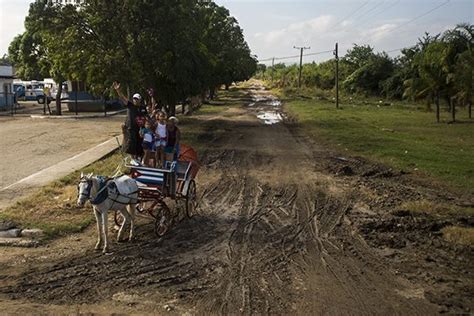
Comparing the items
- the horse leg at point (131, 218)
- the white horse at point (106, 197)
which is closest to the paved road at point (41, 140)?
the horse leg at point (131, 218)

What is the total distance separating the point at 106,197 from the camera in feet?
26.7

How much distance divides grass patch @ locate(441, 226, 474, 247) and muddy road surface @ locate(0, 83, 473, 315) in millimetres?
233

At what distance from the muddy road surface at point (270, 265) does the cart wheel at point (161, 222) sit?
0.14 meters

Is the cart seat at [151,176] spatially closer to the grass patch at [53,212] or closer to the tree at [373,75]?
the grass patch at [53,212]

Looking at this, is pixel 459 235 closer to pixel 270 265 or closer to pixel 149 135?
pixel 270 265

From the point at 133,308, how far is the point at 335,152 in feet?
46.2

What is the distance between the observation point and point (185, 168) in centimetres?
1041

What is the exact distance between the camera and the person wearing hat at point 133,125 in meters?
11.0

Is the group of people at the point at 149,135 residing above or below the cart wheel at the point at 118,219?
above

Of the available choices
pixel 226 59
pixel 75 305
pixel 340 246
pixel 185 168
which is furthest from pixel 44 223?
pixel 226 59

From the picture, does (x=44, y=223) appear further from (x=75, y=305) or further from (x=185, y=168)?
(x=75, y=305)

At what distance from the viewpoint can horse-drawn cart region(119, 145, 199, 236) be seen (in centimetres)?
909

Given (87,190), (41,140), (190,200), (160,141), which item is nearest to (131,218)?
(87,190)

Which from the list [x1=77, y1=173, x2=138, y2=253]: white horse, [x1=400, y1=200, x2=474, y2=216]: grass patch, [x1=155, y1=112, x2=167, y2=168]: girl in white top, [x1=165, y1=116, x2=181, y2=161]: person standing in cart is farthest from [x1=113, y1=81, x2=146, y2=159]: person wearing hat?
[x1=400, y1=200, x2=474, y2=216]: grass patch
